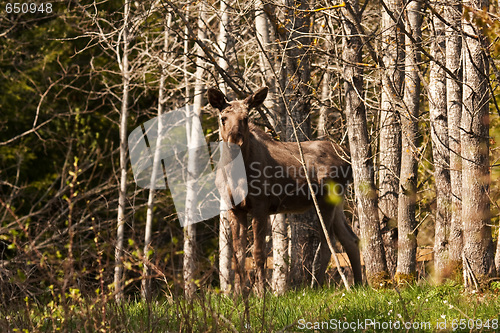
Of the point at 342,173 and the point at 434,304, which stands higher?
the point at 342,173

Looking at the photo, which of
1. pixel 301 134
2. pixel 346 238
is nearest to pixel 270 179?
pixel 301 134

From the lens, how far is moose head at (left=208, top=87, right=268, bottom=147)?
25.6 feet

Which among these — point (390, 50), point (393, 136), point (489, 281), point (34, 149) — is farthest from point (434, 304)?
point (34, 149)

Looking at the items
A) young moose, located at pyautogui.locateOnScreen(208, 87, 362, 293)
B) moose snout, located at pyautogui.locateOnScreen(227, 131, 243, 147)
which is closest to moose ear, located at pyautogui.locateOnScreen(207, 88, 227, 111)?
young moose, located at pyautogui.locateOnScreen(208, 87, 362, 293)

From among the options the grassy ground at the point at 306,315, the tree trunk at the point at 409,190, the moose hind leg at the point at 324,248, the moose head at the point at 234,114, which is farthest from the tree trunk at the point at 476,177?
the moose hind leg at the point at 324,248

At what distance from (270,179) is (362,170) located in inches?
56.0

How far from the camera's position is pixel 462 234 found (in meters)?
6.72

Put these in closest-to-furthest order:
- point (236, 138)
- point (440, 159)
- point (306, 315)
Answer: point (306, 315) → point (440, 159) → point (236, 138)

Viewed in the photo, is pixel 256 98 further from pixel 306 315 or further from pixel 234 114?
pixel 306 315

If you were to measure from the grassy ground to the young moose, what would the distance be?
62.7 inches

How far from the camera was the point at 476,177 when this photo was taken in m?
6.13

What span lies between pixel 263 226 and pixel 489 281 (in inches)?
120

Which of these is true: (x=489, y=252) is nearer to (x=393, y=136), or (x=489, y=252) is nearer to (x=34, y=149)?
(x=393, y=136)

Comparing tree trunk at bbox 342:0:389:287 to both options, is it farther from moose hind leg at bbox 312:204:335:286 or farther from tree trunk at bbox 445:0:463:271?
moose hind leg at bbox 312:204:335:286
